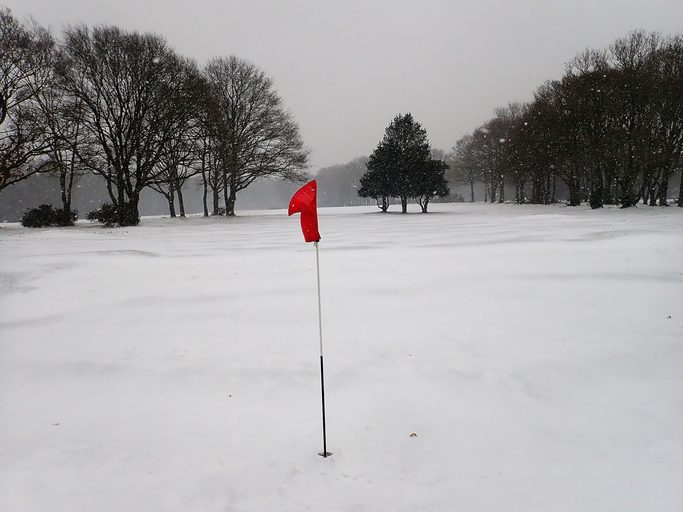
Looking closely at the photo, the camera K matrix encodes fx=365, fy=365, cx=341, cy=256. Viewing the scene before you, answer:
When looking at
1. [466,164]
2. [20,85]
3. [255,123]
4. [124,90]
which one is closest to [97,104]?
[124,90]

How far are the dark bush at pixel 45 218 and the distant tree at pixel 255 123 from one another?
12.9m

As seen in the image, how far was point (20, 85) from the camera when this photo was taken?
69.1 ft

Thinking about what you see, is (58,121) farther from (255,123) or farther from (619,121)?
(619,121)

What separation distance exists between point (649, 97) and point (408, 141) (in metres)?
19.3

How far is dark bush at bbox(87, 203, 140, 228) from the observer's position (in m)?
22.9

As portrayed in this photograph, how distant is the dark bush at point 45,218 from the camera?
2297 centimetres

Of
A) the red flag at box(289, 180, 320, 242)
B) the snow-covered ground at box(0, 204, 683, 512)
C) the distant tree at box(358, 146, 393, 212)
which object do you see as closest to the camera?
the snow-covered ground at box(0, 204, 683, 512)

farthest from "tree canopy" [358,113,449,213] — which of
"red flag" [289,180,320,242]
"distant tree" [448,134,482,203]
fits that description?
"red flag" [289,180,320,242]

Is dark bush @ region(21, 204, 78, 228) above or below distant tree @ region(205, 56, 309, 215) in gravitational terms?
below

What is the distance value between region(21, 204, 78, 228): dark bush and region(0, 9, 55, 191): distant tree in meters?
2.51

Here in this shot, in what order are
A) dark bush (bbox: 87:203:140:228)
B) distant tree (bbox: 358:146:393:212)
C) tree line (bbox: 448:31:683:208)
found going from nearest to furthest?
dark bush (bbox: 87:203:140:228), tree line (bbox: 448:31:683:208), distant tree (bbox: 358:146:393:212)

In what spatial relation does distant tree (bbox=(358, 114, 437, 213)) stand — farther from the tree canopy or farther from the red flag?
the red flag

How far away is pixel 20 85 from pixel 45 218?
306 inches

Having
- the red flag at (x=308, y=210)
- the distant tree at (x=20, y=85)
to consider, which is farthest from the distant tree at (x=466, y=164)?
the red flag at (x=308, y=210)
